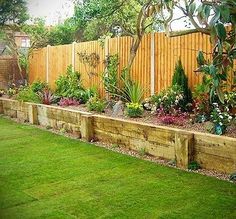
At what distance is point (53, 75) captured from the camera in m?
9.98

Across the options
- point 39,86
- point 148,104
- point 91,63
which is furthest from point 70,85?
point 148,104

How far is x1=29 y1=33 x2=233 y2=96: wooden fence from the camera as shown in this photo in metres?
5.55

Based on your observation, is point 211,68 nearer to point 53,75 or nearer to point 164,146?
point 164,146

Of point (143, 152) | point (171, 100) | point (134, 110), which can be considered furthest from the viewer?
point (134, 110)

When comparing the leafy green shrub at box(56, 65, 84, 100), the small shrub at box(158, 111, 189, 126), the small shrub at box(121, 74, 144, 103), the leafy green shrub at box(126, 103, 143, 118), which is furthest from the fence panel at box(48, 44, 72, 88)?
the small shrub at box(158, 111, 189, 126)

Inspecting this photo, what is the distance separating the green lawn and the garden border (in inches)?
9.2

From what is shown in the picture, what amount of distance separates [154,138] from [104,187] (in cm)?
127

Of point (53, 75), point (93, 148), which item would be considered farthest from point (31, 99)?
point (93, 148)

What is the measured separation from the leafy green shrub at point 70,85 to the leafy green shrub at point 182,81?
2.77m

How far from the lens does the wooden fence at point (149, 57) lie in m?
5.55

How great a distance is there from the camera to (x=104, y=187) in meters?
3.22

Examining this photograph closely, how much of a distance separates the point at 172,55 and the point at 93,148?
88.3 inches

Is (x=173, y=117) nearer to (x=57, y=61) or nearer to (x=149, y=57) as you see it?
(x=149, y=57)

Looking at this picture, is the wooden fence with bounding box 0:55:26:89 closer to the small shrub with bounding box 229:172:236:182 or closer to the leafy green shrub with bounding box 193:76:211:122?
the leafy green shrub with bounding box 193:76:211:122
